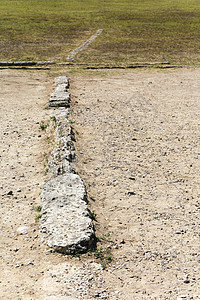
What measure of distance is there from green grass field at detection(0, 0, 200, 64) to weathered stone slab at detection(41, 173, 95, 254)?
1198cm

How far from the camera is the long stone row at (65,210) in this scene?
4.30 meters

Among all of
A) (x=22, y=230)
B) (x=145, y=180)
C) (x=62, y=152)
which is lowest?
(x=145, y=180)

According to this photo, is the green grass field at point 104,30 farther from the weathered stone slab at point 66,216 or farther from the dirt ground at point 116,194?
the weathered stone slab at point 66,216

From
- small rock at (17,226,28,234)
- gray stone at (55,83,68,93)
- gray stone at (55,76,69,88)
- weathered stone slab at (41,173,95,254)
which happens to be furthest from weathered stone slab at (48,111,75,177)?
gray stone at (55,76,69,88)

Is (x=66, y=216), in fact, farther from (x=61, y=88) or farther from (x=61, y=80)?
(x=61, y=80)

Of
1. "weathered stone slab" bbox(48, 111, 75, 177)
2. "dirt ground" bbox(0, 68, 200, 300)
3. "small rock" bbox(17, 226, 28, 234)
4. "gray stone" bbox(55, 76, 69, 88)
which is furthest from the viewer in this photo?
"gray stone" bbox(55, 76, 69, 88)

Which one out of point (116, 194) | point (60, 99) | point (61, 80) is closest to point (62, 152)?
point (116, 194)

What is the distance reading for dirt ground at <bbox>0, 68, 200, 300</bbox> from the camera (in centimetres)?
388

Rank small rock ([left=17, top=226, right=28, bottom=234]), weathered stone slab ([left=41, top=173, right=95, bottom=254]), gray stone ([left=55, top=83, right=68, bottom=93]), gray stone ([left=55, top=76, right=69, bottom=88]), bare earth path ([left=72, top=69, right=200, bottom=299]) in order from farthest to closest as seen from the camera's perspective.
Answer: gray stone ([left=55, top=76, right=69, bottom=88]), gray stone ([left=55, top=83, right=68, bottom=93]), small rock ([left=17, top=226, right=28, bottom=234]), weathered stone slab ([left=41, top=173, right=95, bottom=254]), bare earth path ([left=72, top=69, right=200, bottom=299])

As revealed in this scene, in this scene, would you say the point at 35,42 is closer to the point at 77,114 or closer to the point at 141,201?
the point at 77,114

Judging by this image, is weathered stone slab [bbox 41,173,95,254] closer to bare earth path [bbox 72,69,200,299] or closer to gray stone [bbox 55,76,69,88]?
bare earth path [bbox 72,69,200,299]

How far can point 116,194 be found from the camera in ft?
18.8

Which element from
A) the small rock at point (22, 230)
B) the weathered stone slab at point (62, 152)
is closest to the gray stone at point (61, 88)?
the weathered stone slab at point (62, 152)

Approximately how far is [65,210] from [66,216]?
14cm
